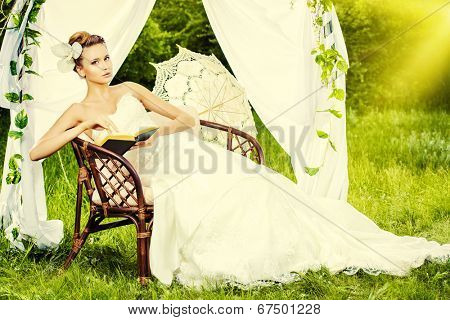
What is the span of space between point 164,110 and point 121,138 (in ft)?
1.66

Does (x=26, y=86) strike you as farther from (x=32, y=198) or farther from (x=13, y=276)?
(x=13, y=276)

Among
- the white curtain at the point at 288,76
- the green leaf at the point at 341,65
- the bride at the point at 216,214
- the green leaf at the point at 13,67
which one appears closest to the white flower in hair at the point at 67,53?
the bride at the point at 216,214

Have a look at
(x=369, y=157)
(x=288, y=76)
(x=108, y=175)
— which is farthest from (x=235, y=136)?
(x=369, y=157)

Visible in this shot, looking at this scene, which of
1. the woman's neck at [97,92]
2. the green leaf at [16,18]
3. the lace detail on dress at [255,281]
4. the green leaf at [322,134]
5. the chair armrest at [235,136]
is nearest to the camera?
the lace detail on dress at [255,281]

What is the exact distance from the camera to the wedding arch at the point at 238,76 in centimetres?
411

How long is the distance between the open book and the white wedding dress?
79 millimetres

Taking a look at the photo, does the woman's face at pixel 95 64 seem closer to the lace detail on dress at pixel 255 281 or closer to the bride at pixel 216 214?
the bride at pixel 216 214

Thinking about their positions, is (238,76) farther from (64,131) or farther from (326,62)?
(64,131)

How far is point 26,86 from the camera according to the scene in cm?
412

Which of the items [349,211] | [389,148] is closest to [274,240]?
[349,211]

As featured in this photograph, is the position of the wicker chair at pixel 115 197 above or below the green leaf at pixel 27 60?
below

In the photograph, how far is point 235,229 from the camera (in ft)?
11.6

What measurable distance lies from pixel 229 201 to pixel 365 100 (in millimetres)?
6340

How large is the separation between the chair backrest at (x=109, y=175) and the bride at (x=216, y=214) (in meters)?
0.09
